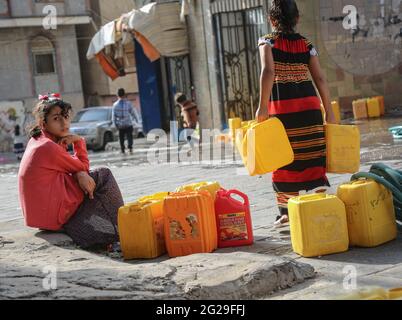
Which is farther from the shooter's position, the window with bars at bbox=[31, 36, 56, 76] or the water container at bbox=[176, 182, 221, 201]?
the window with bars at bbox=[31, 36, 56, 76]

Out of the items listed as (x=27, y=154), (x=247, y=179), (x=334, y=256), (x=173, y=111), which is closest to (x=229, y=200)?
(x=334, y=256)

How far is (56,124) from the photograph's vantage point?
249 inches

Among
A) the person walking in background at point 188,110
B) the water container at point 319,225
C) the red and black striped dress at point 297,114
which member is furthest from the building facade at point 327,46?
the water container at point 319,225

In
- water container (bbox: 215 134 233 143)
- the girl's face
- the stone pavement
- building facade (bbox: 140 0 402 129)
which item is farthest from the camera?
building facade (bbox: 140 0 402 129)

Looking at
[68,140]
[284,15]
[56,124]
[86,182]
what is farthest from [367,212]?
[56,124]

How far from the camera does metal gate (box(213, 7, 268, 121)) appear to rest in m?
19.5

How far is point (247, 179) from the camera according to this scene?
9.65 metres

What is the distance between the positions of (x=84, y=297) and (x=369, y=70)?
1534 cm

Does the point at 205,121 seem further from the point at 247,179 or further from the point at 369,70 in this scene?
the point at 247,179

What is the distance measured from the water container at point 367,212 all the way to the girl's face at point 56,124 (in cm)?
240

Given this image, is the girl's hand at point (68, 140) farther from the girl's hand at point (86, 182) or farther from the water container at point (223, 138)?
the water container at point (223, 138)

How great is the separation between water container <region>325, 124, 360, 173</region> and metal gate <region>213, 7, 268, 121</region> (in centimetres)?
1339

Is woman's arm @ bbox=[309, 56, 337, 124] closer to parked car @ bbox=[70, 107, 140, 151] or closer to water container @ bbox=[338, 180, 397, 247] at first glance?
water container @ bbox=[338, 180, 397, 247]

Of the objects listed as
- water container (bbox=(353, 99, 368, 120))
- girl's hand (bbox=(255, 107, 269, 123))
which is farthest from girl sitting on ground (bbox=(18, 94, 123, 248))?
water container (bbox=(353, 99, 368, 120))
